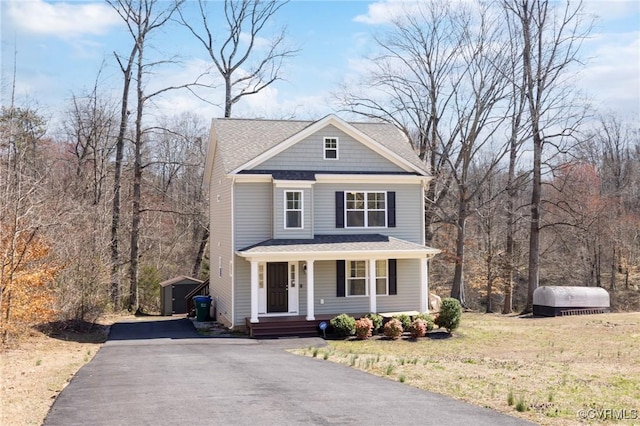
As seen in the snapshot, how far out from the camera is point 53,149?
1545 inches

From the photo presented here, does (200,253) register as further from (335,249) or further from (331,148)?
(335,249)

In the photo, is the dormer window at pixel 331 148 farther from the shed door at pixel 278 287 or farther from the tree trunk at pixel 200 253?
the tree trunk at pixel 200 253

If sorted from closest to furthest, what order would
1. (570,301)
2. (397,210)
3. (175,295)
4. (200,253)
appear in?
(397,210), (570,301), (175,295), (200,253)

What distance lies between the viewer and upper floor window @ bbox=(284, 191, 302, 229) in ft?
72.4

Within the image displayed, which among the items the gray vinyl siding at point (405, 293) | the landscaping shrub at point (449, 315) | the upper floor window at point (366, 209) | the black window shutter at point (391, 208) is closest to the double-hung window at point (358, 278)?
the gray vinyl siding at point (405, 293)

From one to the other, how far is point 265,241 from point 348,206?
11.7 feet

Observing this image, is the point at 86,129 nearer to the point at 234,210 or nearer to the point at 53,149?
the point at 53,149

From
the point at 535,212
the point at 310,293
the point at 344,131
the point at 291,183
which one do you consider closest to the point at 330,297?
the point at 310,293

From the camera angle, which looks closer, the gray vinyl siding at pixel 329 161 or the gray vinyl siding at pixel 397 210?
the gray vinyl siding at pixel 329 161

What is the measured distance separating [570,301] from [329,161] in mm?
13763

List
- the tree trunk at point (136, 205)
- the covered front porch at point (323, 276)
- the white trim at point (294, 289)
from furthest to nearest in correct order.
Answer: the tree trunk at point (136, 205) < the white trim at point (294, 289) < the covered front porch at point (323, 276)

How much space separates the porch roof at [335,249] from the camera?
20.8 metres

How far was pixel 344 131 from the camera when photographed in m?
23.3

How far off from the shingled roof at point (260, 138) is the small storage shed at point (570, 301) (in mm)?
9679
